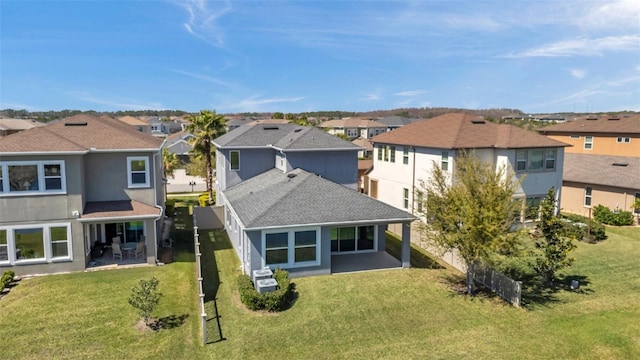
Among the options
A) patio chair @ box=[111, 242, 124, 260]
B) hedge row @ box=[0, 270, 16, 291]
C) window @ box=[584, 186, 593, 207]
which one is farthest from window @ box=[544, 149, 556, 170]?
hedge row @ box=[0, 270, 16, 291]

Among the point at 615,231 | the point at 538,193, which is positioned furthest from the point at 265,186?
the point at 615,231

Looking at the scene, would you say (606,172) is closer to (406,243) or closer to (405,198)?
(405,198)

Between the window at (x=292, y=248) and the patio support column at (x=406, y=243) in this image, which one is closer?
the window at (x=292, y=248)

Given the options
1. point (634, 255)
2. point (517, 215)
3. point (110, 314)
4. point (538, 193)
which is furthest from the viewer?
point (538, 193)

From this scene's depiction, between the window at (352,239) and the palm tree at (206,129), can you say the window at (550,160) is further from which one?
the palm tree at (206,129)

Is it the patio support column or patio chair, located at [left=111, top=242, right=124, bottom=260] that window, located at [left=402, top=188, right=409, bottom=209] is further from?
patio chair, located at [left=111, top=242, right=124, bottom=260]

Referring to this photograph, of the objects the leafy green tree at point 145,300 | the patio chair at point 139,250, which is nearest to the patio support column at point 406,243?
the leafy green tree at point 145,300

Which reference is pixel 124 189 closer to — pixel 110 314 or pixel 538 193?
pixel 110 314
